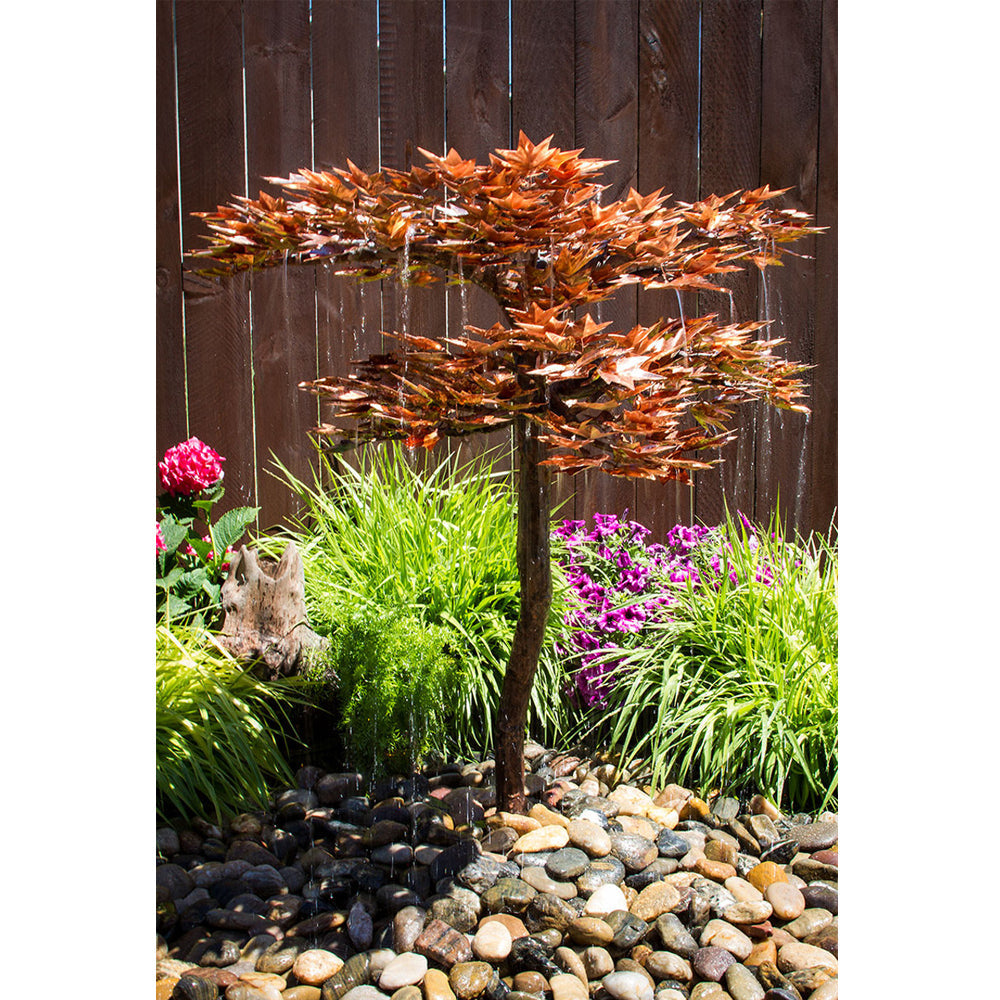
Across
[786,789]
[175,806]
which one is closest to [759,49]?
[786,789]

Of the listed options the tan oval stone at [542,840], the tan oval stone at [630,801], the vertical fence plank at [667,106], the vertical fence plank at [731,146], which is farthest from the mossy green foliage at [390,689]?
the vertical fence plank at [667,106]

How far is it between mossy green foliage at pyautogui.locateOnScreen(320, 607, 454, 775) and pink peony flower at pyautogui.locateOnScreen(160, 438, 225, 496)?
2.47 feet

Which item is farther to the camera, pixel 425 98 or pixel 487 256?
pixel 425 98

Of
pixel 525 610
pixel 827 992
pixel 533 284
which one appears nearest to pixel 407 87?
pixel 533 284

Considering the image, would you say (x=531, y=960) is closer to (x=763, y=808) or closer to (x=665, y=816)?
(x=665, y=816)

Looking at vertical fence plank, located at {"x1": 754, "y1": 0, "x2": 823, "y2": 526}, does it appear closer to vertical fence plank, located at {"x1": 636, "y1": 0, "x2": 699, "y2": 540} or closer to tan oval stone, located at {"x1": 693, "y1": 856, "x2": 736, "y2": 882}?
vertical fence plank, located at {"x1": 636, "y1": 0, "x2": 699, "y2": 540}

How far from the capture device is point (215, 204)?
105 inches

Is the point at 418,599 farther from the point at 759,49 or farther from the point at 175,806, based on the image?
the point at 759,49

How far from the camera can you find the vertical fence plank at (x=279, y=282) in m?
2.61

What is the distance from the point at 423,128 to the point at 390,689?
6.06ft

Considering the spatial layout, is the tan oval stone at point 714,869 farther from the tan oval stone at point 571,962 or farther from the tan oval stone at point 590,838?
the tan oval stone at point 571,962

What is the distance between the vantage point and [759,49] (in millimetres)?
2791
